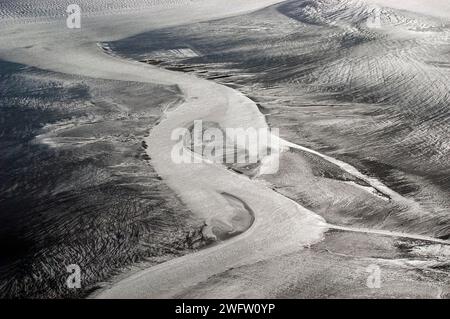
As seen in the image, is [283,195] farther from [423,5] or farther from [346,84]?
[423,5]

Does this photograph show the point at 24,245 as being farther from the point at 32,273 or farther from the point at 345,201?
the point at 345,201

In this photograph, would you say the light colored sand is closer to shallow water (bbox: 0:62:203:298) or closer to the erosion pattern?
the erosion pattern

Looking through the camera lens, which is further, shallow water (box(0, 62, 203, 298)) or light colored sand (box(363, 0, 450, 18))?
light colored sand (box(363, 0, 450, 18))

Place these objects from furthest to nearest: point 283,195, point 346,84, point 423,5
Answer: point 423,5
point 346,84
point 283,195

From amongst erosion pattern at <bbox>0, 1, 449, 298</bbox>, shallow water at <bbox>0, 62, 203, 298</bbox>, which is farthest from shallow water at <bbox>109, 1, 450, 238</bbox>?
shallow water at <bbox>0, 62, 203, 298</bbox>

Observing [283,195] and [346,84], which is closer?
[283,195]

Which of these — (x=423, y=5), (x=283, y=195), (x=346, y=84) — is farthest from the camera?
(x=423, y=5)

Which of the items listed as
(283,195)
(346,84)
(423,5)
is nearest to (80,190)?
(283,195)

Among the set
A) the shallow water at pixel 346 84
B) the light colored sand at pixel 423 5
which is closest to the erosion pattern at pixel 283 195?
the shallow water at pixel 346 84

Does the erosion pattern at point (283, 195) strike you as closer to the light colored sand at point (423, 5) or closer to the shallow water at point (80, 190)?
the shallow water at point (80, 190)
